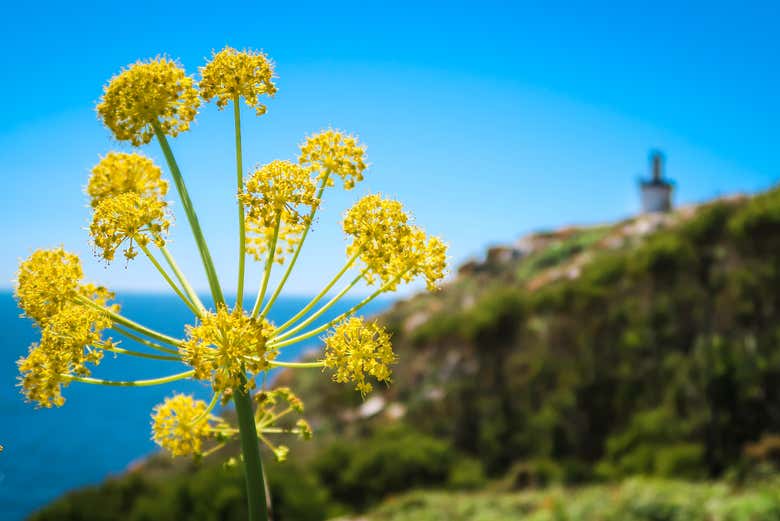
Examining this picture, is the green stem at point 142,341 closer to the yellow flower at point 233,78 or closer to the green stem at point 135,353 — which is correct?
the green stem at point 135,353

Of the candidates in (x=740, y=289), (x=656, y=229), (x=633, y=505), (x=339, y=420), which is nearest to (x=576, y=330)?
(x=740, y=289)

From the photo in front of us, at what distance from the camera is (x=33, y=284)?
6.44ft

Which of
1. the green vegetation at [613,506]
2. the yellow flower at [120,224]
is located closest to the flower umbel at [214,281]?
the yellow flower at [120,224]

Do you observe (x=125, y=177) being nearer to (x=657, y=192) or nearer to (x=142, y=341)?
(x=142, y=341)

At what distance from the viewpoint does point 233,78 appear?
7.04ft

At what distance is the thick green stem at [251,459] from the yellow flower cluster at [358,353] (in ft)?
0.87

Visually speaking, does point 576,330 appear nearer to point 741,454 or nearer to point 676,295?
point 676,295

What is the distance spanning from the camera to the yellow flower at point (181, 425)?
2088mm

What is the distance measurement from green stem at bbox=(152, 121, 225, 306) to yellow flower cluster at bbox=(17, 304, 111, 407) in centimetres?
32

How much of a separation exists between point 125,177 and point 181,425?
3.11 feet

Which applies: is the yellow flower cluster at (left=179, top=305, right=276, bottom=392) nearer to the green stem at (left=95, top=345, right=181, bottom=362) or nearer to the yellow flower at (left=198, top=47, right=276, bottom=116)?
the green stem at (left=95, top=345, right=181, bottom=362)

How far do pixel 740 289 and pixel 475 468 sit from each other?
27.7ft

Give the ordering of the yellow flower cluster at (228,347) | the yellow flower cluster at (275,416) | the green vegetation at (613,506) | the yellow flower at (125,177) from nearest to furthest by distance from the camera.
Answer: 1. the yellow flower cluster at (228,347)
2. the yellow flower cluster at (275,416)
3. the yellow flower at (125,177)
4. the green vegetation at (613,506)

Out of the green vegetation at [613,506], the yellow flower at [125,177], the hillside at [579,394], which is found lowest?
the green vegetation at [613,506]
